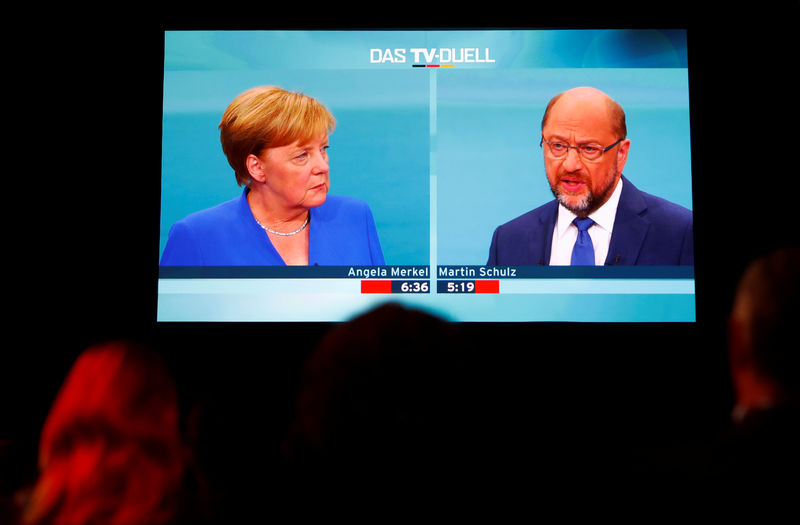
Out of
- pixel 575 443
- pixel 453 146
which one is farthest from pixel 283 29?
pixel 575 443

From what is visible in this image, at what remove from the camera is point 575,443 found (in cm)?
320

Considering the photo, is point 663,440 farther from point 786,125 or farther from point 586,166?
point 786,125

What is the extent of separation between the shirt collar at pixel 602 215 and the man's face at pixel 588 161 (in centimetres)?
2

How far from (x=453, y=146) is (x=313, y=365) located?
2.37 metres

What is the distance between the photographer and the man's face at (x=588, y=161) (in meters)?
3.30

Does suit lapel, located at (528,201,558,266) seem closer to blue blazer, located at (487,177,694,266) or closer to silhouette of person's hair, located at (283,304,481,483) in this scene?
blue blazer, located at (487,177,694,266)

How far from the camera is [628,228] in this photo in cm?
329

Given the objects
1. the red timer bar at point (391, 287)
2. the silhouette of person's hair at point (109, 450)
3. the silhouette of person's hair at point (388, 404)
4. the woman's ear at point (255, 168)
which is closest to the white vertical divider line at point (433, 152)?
the red timer bar at point (391, 287)

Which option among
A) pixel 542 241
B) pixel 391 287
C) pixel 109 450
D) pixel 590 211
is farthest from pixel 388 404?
pixel 590 211

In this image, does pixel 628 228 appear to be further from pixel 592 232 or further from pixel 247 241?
pixel 247 241

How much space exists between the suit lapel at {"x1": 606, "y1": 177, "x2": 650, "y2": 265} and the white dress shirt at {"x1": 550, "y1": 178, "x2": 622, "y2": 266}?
0.9 inches

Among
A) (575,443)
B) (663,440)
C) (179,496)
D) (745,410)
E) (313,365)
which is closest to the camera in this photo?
(313,365)

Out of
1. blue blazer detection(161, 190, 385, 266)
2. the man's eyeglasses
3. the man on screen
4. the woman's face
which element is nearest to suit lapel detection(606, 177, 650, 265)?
the man on screen

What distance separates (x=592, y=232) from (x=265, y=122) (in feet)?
5.08
